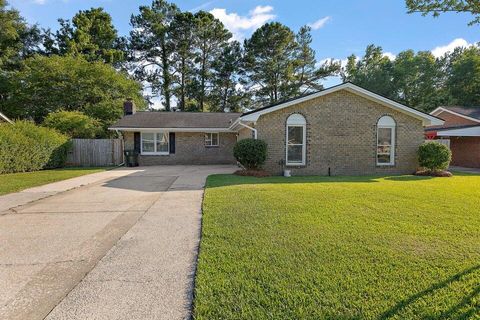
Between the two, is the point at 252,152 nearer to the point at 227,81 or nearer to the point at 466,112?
the point at 466,112

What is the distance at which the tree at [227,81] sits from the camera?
110 feet

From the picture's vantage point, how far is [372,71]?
3697 centimetres

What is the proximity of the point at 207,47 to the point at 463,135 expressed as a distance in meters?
27.7

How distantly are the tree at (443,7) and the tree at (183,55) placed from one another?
31.7m

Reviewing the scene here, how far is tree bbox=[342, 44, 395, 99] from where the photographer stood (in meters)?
35.8

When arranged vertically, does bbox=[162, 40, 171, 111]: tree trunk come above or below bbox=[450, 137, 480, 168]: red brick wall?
above

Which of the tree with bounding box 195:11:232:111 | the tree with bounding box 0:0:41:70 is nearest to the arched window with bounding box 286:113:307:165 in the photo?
the tree with bounding box 195:11:232:111

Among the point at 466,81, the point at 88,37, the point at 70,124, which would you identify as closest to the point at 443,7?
the point at 70,124

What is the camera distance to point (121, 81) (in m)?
26.6

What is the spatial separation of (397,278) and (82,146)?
780 inches

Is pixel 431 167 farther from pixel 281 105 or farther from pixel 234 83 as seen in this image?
pixel 234 83

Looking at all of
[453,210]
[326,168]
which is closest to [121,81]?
[326,168]

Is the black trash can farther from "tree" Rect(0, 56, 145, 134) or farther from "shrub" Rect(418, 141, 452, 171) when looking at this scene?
"shrub" Rect(418, 141, 452, 171)

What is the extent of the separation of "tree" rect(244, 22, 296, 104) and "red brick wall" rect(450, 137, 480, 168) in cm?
1763
